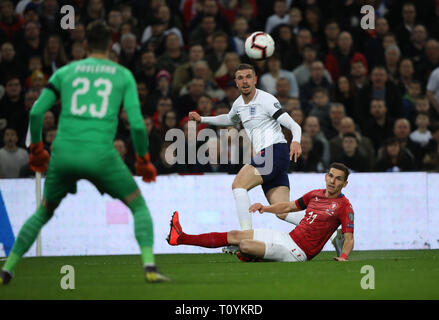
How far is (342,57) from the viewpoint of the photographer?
1582 cm

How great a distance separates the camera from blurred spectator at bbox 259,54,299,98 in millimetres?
15031

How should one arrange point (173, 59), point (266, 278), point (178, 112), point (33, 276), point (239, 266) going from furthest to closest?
point (173, 59)
point (178, 112)
point (239, 266)
point (33, 276)
point (266, 278)

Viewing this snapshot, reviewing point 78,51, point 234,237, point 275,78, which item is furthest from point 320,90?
point 234,237

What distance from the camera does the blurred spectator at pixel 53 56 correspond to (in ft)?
50.8

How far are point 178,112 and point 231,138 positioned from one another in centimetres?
161

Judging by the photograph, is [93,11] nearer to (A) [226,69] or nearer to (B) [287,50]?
(A) [226,69]

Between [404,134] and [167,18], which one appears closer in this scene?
[404,134]

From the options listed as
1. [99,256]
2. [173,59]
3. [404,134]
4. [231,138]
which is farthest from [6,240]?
[404,134]

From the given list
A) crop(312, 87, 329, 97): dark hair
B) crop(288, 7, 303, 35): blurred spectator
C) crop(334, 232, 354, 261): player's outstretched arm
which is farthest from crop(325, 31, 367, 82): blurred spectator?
crop(334, 232, 354, 261): player's outstretched arm

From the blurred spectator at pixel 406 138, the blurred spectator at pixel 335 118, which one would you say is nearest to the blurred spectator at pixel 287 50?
the blurred spectator at pixel 335 118

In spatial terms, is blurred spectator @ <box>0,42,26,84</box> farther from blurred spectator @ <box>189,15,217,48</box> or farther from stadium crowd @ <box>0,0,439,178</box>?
blurred spectator @ <box>189,15,217,48</box>

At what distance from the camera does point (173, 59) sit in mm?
15672

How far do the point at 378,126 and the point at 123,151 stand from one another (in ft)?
14.4

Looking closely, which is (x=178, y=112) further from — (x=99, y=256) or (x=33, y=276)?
(x=33, y=276)
